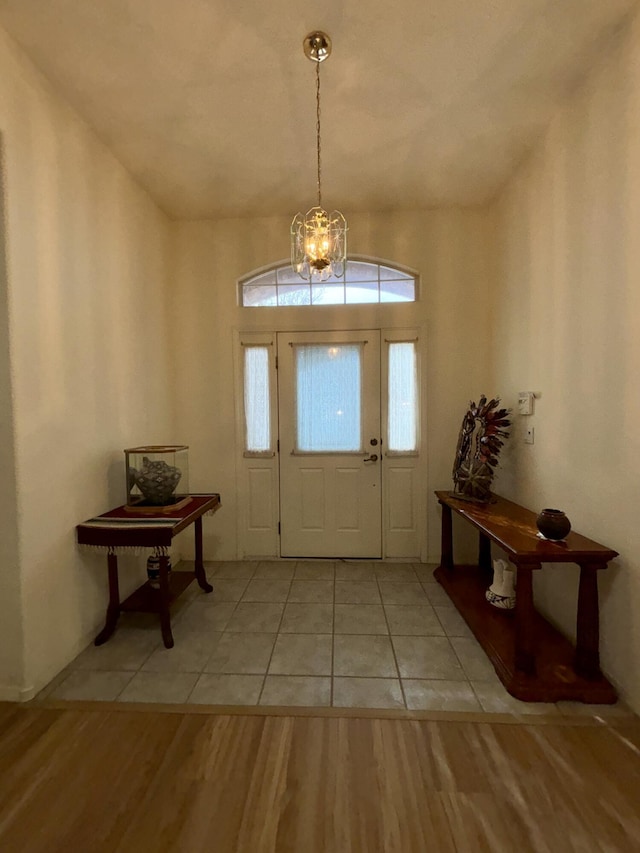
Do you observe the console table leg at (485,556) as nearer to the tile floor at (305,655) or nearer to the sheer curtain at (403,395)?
A: the tile floor at (305,655)

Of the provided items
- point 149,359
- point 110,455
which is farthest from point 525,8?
point 110,455

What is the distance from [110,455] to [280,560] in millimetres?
1793

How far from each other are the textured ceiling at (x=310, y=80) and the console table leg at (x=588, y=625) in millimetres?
2485

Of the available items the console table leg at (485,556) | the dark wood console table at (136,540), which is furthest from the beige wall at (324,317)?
the dark wood console table at (136,540)

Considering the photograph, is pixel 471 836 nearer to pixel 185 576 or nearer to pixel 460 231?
pixel 185 576

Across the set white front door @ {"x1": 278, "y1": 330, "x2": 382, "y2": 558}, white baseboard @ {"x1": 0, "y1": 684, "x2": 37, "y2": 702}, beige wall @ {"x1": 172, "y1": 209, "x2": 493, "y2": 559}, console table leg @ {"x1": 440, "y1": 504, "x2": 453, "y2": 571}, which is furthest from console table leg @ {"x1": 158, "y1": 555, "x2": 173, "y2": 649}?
console table leg @ {"x1": 440, "y1": 504, "x2": 453, "y2": 571}

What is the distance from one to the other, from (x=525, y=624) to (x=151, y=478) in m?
2.25

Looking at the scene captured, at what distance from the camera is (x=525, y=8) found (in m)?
1.67

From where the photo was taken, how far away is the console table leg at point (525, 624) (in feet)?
6.14

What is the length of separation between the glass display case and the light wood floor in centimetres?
110

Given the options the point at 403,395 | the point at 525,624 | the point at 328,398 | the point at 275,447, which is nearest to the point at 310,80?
the point at 328,398

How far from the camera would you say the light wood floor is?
1.24 m

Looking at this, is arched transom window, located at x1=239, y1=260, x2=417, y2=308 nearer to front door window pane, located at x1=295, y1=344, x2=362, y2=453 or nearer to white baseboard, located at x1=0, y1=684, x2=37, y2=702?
front door window pane, located at x1=295, y1=344, x2=362, y2=453

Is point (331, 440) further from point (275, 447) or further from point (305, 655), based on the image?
point (305, 655)
